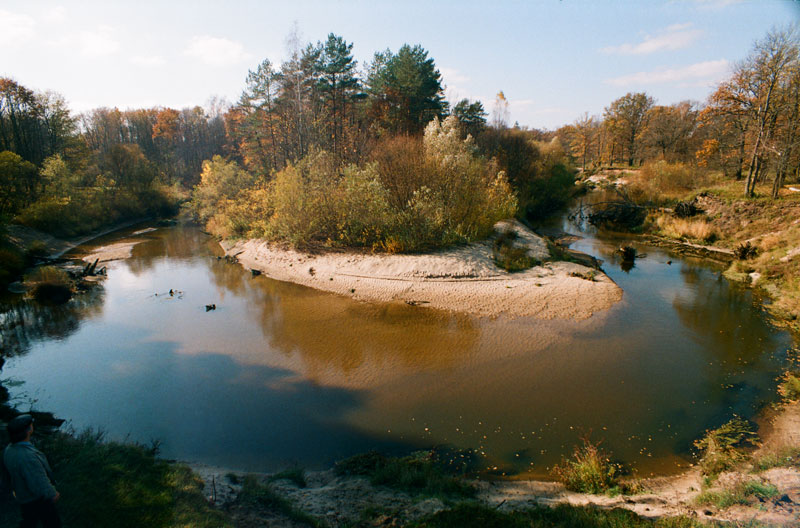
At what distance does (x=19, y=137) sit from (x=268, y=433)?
37.6 m

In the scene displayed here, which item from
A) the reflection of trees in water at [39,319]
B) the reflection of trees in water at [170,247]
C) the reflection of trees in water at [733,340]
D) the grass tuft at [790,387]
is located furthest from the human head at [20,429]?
the reflection of trees in water at [170,247]

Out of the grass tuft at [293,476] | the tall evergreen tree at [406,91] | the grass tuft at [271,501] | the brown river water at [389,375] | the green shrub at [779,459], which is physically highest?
the tall evergreen tree at [406,91]

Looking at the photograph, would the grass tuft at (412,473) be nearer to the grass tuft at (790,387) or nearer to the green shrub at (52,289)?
the grass tuft at (790,387)

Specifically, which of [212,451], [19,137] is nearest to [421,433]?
[212,451]

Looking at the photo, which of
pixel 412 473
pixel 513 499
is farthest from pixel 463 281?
pixel 513 499

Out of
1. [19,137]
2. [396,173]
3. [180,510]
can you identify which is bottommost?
[180,510]

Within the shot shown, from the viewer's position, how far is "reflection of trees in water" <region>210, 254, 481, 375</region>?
10914 millimetres

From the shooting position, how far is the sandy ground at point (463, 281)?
1432 centimetres

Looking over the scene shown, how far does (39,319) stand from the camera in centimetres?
1445

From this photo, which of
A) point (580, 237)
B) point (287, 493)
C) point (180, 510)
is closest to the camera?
point (180, 510)

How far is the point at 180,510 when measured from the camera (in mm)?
4824

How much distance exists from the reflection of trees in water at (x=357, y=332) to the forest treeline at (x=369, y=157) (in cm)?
517

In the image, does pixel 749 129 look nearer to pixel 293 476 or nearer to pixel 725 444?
pixel 725 444

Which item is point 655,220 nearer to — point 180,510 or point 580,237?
point 580,237
